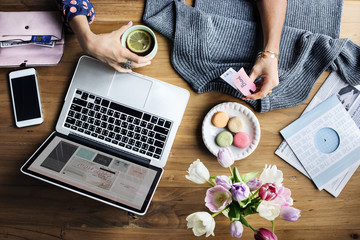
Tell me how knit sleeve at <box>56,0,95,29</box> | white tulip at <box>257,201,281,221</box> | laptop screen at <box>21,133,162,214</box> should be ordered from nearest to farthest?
white tulip at <box>257,201,281,221</box>, laptop screen at <box>21,133,162,214</box>, knit sleeve at <box>56,0,95,29</box>

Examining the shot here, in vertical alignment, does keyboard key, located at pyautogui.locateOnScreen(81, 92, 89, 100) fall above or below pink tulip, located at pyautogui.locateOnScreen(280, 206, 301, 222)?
above

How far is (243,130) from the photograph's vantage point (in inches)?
34.7

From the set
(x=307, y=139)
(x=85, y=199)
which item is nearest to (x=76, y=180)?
(x=85, y=199)

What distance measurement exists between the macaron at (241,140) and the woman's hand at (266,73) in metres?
0.12

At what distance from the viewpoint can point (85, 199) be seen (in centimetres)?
90

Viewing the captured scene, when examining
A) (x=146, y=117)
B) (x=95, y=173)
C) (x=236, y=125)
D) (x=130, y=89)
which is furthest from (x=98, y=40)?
(x=236, y=125)

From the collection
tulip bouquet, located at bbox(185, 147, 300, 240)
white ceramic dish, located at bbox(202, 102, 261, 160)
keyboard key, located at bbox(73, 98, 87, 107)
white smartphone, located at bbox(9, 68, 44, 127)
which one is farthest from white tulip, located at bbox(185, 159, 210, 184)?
white smartphone, located at bbox(9, 68, 44, 127)

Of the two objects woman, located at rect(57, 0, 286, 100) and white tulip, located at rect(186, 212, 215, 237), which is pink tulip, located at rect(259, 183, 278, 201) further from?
woman, located at rect(57, 0, 286, 100)

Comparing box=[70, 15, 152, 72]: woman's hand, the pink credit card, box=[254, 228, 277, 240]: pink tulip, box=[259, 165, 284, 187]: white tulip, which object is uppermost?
box=[70, 15, 152, 72]: woman's hand

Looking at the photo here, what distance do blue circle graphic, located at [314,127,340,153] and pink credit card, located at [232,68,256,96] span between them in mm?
291

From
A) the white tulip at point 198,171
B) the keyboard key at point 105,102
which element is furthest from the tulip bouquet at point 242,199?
the keyboard key at point 105,102

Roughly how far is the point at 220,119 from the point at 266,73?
0.71ft

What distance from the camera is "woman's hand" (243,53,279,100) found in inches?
33.9

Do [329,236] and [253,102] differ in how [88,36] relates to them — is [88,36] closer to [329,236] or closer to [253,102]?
[253,102]
